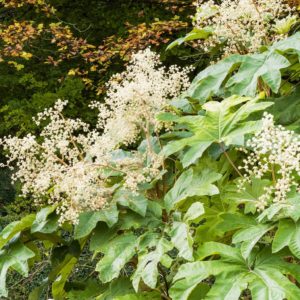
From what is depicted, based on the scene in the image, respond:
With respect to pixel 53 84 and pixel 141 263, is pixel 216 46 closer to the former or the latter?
pixel 141 263

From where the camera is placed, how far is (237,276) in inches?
65.4

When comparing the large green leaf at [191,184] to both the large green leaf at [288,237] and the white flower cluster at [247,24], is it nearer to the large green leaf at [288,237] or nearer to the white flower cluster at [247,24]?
the large green leaf at [288,237]

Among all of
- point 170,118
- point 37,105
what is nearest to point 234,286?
point 170,118

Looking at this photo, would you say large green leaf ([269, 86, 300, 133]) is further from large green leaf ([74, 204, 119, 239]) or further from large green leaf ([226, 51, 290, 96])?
large green leaf ([74, 204, 119, 239])

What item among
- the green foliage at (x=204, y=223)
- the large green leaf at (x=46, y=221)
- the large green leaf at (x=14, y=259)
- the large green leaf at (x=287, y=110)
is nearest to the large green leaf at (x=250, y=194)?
the green foliage at (x=204, y=223)

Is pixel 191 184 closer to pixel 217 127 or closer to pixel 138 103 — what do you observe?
pixel 217 127

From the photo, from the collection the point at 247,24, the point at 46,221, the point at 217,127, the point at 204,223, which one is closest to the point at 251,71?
the point at 217,127

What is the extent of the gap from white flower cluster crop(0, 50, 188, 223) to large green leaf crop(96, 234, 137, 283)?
0.49ft

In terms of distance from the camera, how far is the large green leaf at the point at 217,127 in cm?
187

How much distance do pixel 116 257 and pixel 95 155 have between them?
0.39m

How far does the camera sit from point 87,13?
27.0 feet

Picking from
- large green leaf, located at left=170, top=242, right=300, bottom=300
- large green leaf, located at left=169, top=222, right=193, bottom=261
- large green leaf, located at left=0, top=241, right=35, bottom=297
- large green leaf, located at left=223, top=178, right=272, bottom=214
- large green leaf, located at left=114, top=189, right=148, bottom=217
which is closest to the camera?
large green leaf, located at left=170, top=242, right=300, bottom=300

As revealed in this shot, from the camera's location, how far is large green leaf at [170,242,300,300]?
1592mm

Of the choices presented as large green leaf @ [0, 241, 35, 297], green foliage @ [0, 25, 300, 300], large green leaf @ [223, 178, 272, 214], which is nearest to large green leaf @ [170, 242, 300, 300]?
green foliage @ [0, 25, 300, 300]
